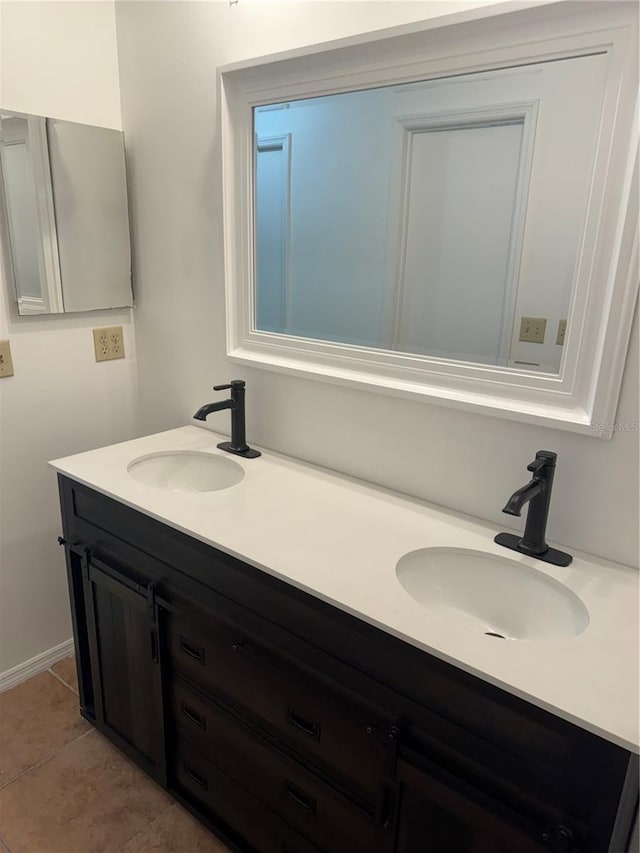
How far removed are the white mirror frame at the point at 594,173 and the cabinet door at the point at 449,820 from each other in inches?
27.3

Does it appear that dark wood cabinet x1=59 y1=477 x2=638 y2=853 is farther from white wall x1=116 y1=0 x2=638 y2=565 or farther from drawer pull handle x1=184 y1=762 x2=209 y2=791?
white wall x1=116 y1=0 x2=638 y2=565

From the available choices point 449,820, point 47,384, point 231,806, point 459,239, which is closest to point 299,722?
point 449,820

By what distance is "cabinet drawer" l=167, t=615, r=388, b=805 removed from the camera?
1.08m

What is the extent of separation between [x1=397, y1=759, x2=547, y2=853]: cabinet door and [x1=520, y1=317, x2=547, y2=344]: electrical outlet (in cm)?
84

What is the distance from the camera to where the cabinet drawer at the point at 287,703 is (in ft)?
3.54

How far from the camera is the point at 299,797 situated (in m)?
1.24

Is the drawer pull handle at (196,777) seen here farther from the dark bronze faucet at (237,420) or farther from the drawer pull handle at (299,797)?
the dark bronze faucet at (237,420)

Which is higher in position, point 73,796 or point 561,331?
point 561,331

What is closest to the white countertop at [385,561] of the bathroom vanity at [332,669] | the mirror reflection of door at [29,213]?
the bathroom vanity at [332,669]

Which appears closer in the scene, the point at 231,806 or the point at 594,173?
the point at 594,173

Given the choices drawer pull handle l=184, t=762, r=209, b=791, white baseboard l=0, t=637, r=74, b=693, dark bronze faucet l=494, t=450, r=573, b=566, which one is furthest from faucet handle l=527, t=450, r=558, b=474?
white baseboard l=0, t=637, r=74, b=693

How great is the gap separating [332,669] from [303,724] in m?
0.18

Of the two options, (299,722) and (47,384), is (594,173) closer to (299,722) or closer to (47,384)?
(299,722)

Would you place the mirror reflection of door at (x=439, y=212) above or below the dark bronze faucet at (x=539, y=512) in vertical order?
above
